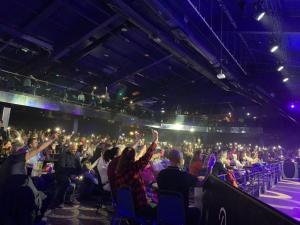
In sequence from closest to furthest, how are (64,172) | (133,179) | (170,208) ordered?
(170,208), (133,179), (64,172)

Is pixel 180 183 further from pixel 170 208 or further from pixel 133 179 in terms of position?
pixel 133 179

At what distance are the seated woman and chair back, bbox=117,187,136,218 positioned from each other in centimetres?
11

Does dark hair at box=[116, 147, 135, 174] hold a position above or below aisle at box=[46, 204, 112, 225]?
above

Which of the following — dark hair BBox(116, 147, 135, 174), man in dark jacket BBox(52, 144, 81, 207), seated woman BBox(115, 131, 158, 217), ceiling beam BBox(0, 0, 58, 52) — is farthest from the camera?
ceiling beam BBox(0, 0, 58, 52)

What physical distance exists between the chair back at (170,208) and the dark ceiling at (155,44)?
365cm

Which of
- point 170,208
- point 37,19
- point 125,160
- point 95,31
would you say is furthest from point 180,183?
point 37,19

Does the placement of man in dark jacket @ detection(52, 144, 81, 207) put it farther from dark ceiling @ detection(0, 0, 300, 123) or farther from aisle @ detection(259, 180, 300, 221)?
aisle @ detection(259, 180, 300, 221)

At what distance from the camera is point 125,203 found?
3.66 meters

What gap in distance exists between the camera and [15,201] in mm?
3287

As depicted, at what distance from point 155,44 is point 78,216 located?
943cm

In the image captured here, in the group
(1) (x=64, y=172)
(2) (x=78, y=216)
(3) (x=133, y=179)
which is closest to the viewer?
(3) (x=133, y=179)

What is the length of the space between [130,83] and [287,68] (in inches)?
403

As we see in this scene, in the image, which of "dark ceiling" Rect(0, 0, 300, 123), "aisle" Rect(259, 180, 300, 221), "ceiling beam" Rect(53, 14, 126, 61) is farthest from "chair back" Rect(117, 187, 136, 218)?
"ceiling beam" Rect(53, 14, 126, 61)

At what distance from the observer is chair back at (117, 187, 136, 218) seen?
3.59m
